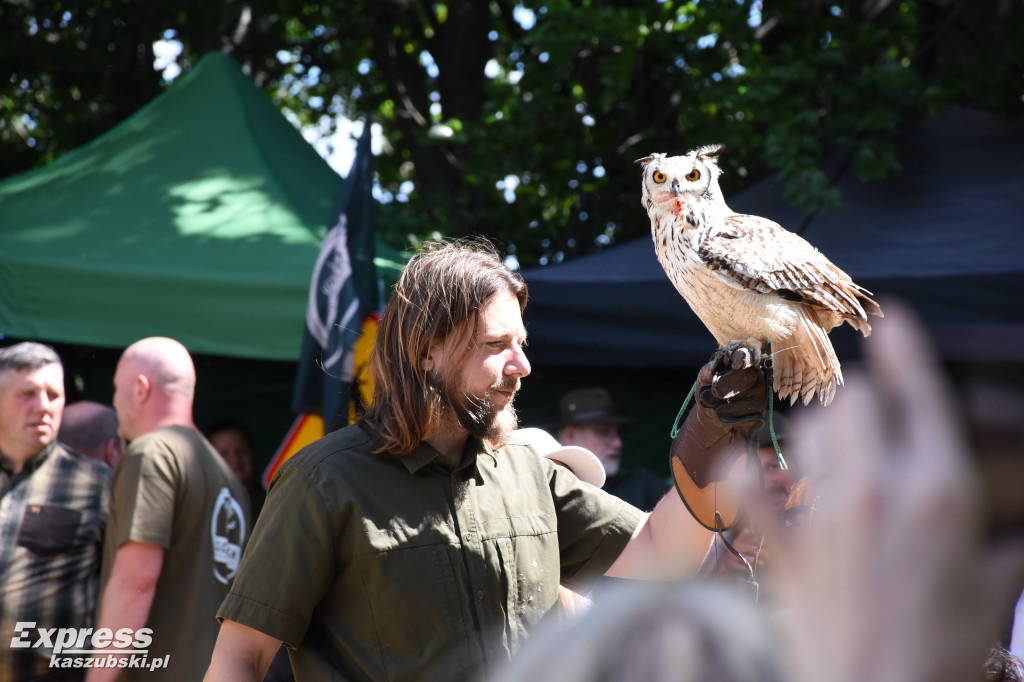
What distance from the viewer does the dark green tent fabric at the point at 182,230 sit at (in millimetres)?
4574

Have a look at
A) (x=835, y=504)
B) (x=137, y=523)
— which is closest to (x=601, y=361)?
(x=137, y=523)

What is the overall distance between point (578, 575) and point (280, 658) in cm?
99

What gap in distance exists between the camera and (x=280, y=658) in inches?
100

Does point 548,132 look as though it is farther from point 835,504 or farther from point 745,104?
point 835,504

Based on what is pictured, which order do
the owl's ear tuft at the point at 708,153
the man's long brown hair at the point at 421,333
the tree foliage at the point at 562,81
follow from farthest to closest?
the tree foliage at the point at 562,81
the owl's ear tuft at the point at 708,153
the man's long brown hair at the point at 421,333

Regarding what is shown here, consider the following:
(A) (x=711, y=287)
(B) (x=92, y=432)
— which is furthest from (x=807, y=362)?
(B) (x=92, y=432)

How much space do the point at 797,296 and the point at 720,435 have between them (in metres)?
0.36

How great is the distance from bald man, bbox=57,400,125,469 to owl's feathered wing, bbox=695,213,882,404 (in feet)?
10.6

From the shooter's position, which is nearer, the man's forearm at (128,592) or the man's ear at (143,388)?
the man's forearm at (128,592)

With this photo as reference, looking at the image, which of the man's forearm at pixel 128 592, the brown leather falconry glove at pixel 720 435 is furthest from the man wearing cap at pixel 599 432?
the brown leather falconry glove at pixel 720 435

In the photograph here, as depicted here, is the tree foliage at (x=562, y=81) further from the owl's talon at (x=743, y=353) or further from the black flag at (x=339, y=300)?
the owl's talon at (x=743, y=353)

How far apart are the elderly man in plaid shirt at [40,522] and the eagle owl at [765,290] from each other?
2.33 meters

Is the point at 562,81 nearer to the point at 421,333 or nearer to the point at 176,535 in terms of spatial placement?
the point at 176,535

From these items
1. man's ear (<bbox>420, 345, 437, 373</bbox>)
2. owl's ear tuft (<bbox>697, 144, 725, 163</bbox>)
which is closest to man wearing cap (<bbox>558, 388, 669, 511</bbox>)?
owl's ear tuft (<bbox>697, 144, 725, 163</bbox>)
